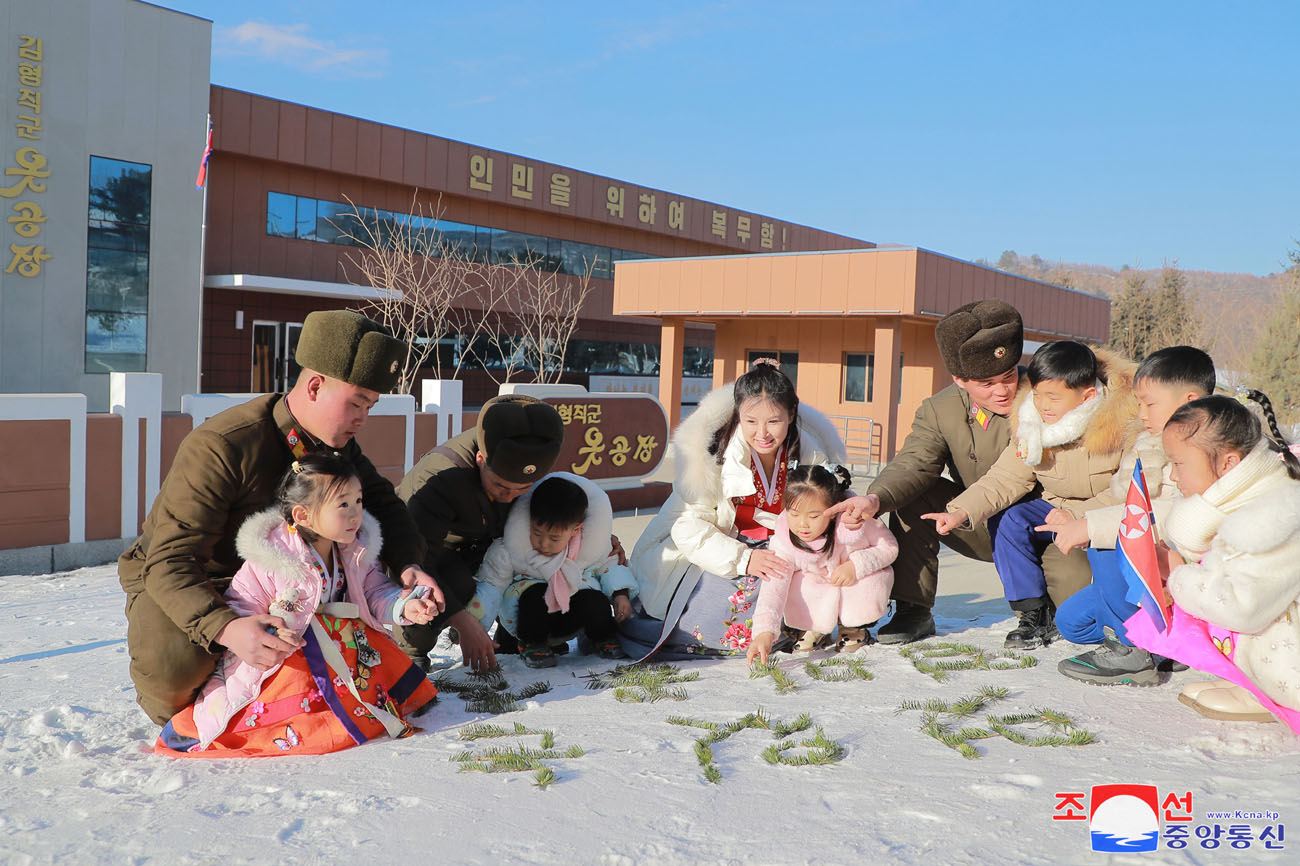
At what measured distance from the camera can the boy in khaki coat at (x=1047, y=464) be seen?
3586mm

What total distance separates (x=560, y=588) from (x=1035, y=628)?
1.97 m

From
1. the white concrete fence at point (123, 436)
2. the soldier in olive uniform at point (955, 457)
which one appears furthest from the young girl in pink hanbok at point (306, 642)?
the white concrete fence at point (123, 436)

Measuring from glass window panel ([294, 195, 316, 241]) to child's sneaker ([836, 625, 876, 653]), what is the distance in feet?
62.0

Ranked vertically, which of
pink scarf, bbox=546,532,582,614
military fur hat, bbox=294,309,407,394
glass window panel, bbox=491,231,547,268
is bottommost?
pink scarf, bbox=546,532,582,614

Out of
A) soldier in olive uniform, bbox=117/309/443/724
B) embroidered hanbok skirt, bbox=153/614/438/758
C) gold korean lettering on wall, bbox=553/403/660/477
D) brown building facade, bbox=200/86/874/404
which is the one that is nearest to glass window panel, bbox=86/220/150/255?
brown building facade, bbox=200/86/874/404

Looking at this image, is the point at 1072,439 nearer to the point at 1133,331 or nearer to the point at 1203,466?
the point at 1203,466

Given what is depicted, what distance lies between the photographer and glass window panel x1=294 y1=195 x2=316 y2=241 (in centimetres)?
2020

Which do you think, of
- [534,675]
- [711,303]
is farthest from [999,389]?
[711,303]

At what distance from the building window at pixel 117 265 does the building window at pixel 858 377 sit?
12.1 m

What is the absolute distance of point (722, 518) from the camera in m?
3.90

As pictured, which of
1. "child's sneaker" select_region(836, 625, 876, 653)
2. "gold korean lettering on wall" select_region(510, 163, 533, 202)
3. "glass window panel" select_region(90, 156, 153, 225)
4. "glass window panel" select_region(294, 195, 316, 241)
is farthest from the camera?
"gold korean lettering on wall" select_region(510, 163, 533, 202)

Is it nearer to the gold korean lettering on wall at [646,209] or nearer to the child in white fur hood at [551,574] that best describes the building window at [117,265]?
the gold korean lettering on wall at [646,209]

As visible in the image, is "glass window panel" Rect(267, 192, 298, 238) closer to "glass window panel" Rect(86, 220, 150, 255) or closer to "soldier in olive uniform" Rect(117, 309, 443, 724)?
"glass window panel" Rect(86, 220, 150, 255)

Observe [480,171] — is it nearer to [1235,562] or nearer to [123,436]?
[123,436]
